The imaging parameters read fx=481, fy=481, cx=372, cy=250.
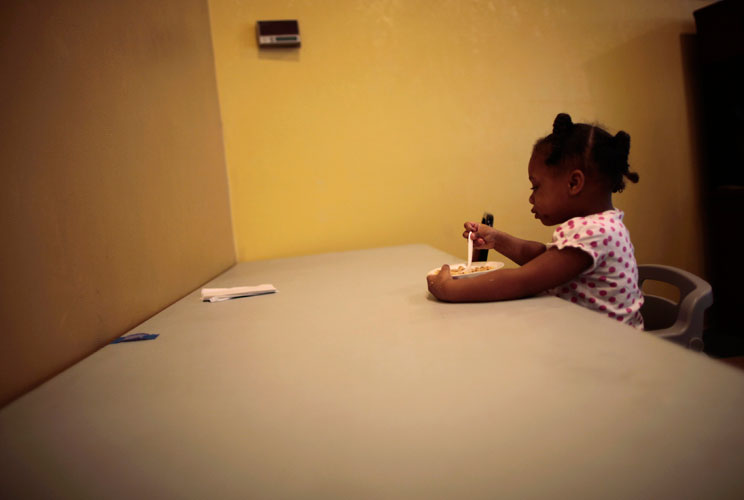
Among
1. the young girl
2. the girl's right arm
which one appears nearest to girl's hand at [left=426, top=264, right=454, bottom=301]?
the young girl

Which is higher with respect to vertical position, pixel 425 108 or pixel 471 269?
pixel 425 108

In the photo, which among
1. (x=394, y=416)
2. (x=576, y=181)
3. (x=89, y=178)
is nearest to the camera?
(x=394, y=416)

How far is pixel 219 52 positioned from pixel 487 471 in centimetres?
190

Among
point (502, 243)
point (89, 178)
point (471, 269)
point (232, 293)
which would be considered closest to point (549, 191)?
point (502, 243)

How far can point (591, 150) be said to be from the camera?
3.62 ft

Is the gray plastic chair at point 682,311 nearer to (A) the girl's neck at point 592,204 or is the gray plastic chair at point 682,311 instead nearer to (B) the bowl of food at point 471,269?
(A) the girl's neck at point 592,204

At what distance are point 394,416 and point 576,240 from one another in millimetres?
645

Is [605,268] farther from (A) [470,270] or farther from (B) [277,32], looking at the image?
(B) [277,32]

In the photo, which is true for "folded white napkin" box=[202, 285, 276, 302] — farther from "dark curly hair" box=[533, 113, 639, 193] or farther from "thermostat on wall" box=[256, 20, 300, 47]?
"thermostat on wall" box=[256, 20, 300, 47]

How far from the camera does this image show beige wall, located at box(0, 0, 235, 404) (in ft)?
2.31

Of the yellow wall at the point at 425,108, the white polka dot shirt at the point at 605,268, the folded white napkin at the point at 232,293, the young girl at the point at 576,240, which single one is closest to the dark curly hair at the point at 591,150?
the young girl at the point at 576,240

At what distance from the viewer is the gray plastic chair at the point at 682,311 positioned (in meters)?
1.00

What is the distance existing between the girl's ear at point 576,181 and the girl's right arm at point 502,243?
0.20 m

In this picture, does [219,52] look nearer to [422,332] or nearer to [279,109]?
[279,109]
